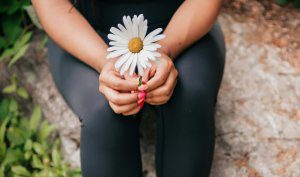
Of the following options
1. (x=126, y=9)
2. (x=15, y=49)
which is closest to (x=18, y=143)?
(x=15, y=49)

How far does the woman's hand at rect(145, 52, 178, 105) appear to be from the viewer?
47.9 inches

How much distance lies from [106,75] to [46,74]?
80cm

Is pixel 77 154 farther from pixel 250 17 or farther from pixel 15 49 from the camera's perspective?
pixel 250 17

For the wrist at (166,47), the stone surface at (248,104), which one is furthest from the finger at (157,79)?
the stone surface at (248,104)

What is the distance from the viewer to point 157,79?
121 centimetres

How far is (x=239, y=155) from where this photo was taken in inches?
65.8

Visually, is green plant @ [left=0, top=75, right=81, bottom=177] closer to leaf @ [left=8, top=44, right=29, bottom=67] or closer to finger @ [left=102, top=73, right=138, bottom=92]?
leaf @ [left=8, top=44, right=29, bottom=67]

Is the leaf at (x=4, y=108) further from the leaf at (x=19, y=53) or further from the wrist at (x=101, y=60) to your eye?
the wrist at (x=101, y=60)

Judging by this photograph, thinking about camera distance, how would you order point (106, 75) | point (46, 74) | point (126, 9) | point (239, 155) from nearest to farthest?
point (106, 75), point (126, 9), point (239, 155), point (46, 74)

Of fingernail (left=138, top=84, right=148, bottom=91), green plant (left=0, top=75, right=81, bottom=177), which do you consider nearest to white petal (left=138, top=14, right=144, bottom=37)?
fingernail (left=138, top=84, right=148, bottom=91)

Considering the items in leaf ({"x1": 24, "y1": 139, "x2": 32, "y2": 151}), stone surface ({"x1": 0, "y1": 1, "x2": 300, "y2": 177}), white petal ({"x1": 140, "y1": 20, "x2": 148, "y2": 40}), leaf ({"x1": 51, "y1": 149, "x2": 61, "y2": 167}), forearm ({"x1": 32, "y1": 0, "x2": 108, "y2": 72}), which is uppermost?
white petal ({"x1": 140, "y1": 20, "x2": 148, "y2": 40})

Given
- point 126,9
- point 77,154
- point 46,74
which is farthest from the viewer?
point 46,74

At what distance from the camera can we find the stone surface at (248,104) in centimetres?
166

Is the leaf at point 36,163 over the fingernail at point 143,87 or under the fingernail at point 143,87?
under
